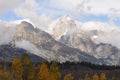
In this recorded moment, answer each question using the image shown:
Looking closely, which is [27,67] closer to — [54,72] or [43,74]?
[43,74]

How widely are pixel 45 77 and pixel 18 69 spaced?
14.2 meters

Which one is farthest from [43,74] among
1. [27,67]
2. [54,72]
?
[27,67]

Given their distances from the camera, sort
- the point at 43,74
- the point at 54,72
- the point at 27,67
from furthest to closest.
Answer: the point at 54,72
the point at 43,74
the point at 27,67

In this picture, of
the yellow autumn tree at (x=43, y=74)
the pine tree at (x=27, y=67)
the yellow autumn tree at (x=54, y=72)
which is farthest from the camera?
the yellow autumn tree at (x=43, y=74)

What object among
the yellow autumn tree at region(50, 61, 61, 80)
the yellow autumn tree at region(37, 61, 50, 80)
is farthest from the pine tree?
the yellow autumn tree at region(50, 61, 61, 80)

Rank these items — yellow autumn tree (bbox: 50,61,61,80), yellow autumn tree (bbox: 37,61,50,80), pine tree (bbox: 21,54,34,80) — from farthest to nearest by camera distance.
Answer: yellow autumn tree (bbox: 37,61,50,80)
yellow autumn tree (bbox: 50,61,61,80)
pine tree (bbox: 21,54,34,80)

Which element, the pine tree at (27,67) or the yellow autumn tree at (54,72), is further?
the yellow autumn tree at (54,72)

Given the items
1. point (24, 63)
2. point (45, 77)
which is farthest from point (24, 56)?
point (45, 77)

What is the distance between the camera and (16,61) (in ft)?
587

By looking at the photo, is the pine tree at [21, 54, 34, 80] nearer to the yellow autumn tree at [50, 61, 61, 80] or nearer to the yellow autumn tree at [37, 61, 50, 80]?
the yellow autumn tree at [37, 61, 50, 80]

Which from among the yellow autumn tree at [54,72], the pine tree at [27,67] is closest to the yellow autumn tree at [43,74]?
the yellow autumn tree at [54,72]

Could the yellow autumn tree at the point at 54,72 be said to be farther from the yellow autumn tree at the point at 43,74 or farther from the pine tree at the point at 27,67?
the pine tree at the point at 27,67

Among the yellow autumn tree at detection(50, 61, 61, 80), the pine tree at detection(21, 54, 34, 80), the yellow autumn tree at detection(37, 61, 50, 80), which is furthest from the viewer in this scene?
the yellow autumn tree at detection(37, 61, 50, 80)

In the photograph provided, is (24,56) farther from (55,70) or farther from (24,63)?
(55,70)
